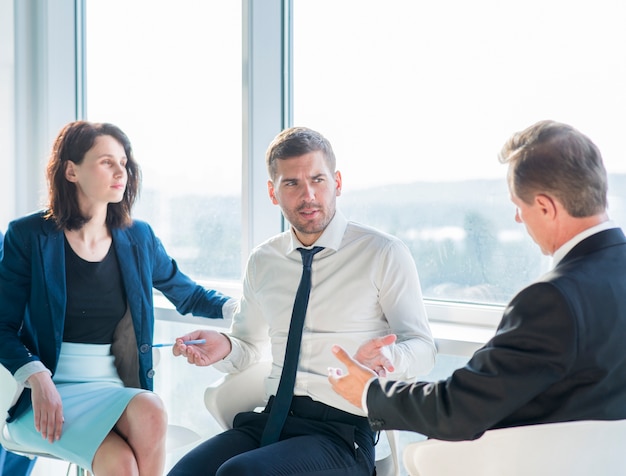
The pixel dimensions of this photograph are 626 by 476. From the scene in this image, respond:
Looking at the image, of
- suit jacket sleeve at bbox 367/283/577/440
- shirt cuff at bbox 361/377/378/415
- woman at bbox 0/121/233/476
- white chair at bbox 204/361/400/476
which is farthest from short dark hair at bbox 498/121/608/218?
woman at bbox 0/121/233/476

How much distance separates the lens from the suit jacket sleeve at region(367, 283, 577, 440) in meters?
1.34

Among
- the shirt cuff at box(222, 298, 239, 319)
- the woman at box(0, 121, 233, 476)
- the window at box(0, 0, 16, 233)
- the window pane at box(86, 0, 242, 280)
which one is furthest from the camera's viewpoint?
the window at box(0, 0, 16, 233)

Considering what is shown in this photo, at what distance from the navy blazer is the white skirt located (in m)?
0.07

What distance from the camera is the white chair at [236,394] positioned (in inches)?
94.7

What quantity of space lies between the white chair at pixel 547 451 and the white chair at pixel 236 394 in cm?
90

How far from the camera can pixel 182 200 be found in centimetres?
343

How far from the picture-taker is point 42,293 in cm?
262

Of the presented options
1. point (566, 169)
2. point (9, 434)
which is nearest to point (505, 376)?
point (566, 169)

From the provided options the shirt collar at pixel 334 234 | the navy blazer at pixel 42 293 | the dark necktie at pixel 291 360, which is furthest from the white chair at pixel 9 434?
the shirt collar at pixel 334 234

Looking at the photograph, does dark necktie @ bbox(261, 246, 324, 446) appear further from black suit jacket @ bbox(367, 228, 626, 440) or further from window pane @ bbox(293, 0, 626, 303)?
black suit jacket @ bbox(367, 228, 626, 440)

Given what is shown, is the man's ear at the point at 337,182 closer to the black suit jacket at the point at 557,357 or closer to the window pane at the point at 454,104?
the window pane at the point at 454,104

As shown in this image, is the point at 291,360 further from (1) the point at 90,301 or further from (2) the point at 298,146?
(1) the point at 90,301

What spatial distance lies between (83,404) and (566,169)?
183cm

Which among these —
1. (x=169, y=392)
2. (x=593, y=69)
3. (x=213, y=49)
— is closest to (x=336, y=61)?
(x=213, y=49)
